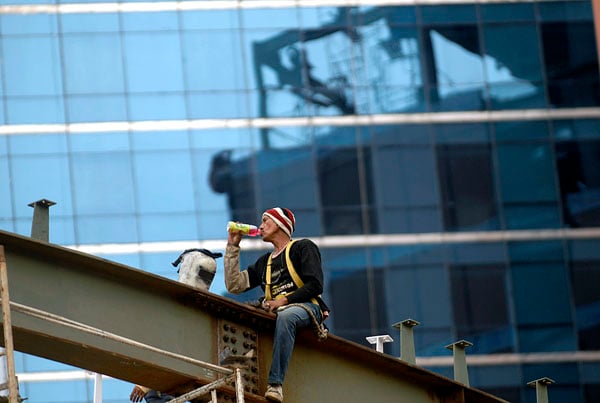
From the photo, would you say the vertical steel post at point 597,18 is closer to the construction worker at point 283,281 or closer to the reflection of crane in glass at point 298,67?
the reflection of crane in glass at point 298,67

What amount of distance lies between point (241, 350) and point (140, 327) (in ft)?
3.14

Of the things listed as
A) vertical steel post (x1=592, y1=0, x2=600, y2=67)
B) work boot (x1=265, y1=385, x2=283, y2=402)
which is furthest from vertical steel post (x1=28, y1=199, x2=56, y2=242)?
vertical steel post (x1=592, y1=0, x2=600, y2=67)

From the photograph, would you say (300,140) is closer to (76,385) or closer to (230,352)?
(76,385)

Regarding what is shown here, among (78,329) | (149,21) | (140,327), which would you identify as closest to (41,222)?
(78,329)

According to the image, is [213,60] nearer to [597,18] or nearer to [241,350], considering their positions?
[597,18]

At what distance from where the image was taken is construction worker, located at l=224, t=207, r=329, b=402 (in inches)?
584

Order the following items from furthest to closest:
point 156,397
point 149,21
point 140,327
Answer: point 149,21 → point 156,397 → point 140,327

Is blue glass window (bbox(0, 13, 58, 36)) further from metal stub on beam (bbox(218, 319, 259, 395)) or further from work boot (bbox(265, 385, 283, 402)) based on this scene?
work boot (bbox(265, 385, 283, 402))

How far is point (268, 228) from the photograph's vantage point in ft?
50.2

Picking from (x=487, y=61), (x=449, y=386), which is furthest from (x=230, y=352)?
(x=487, y=61)

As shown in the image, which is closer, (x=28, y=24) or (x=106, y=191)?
(x=106, y=191)

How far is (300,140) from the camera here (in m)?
51.1

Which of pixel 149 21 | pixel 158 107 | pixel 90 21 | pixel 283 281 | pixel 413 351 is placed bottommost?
pixel 413 351

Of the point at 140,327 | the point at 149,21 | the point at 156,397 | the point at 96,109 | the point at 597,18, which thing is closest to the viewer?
the point at 140,327
